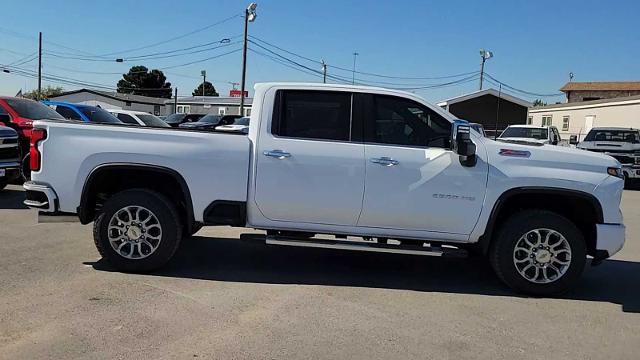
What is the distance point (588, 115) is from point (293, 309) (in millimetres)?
37465

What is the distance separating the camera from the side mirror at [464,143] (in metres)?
5.36

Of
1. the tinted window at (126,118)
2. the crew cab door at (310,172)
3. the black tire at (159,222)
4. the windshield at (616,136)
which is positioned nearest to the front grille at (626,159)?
the windshield at (616,136)

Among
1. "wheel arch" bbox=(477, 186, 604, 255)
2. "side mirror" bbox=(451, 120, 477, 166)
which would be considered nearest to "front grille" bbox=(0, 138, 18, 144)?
"side mirror" bbox=(451, 120, 477, 166)

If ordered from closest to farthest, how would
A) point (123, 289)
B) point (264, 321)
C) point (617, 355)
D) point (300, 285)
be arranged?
point (617, 355) → point (264, 321) → point (123, 289) → point (300, 285)

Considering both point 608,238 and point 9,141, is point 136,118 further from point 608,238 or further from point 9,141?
point 608,238

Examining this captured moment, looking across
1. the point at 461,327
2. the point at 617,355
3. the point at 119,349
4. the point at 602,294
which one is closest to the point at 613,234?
the point at 602,294

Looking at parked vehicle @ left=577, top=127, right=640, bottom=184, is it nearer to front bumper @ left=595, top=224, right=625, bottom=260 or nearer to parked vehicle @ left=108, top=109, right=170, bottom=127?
front bumper @ left=595, top=224, right=625, bottom=260

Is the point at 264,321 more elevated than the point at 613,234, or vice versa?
the point at 613,234

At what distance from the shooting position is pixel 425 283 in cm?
597

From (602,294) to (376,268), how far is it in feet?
7.76

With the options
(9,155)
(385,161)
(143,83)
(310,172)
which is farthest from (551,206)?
(143,83)

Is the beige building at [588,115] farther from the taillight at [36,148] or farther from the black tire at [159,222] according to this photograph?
the taillight at [36,148]

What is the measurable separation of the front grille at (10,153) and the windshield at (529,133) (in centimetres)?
1590

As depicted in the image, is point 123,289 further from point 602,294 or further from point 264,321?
point 602,294
